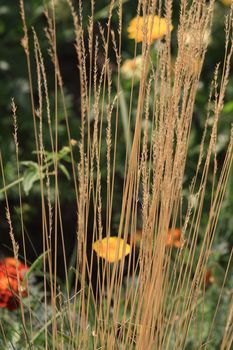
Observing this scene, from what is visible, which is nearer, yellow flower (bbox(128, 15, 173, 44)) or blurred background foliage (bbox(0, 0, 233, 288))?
yellow flower (bbox(128, 15, 173, 44))

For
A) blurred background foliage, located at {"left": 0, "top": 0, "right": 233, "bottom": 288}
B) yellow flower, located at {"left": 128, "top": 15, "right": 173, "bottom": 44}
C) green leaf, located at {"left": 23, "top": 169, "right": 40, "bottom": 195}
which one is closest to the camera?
yellow flower, located at {"left": 128, "top": 15, "right": 173, "bottom": 44}

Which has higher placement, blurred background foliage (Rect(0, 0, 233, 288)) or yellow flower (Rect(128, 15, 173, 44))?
yellow flower (Rect(128, 15, 173, 44))

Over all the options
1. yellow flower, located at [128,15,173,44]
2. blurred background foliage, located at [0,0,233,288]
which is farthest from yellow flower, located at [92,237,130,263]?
blurred background foliage, located at [0,0,233,288]

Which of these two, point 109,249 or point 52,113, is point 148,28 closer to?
point 109,249

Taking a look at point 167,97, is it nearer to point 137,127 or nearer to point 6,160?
point 137,127

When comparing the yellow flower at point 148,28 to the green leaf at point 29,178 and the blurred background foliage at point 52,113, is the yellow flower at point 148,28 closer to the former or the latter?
the green leaf at point 29,178

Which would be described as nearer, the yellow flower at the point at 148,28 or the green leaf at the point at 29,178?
the yellow flower at the point at 148,28

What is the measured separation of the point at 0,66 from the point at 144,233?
181 centimetres

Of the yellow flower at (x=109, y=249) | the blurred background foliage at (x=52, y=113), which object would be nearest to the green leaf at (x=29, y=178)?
the yellow flower at (x=109, y=249)

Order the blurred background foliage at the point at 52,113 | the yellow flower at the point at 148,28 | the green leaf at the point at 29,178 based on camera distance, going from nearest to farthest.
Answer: the yellow flower at the point at 148,28, the green leaf at the point at 29,178, the blurred background foliage at the point at 52,113

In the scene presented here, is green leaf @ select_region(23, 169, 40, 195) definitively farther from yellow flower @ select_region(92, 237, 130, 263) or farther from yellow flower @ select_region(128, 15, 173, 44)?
yellow flower @ select_region(128, 15, 173, 44)

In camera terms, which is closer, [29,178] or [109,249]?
[109,249]

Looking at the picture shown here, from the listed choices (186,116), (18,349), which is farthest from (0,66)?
(186,116)

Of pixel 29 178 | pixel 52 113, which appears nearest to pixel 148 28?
pixel 29 178
